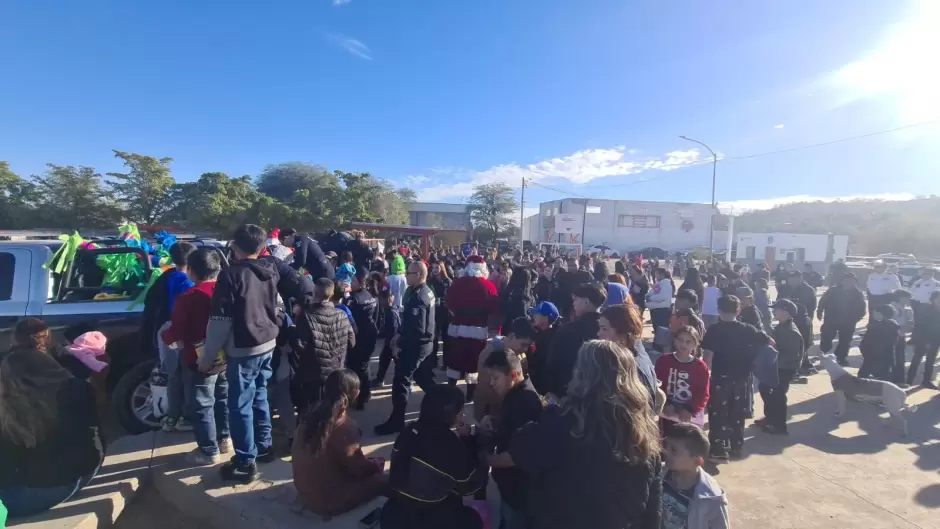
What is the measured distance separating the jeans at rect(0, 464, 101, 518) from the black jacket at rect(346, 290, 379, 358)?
2.67 meters

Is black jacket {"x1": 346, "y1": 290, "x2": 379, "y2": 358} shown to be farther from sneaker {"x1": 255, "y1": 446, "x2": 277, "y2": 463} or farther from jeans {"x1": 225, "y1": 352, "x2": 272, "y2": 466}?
jeans {"x1": 225, "y1": 352, "x2": 272, "y2": 466}

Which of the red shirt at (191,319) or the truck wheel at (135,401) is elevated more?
the red shirt at (191,319)

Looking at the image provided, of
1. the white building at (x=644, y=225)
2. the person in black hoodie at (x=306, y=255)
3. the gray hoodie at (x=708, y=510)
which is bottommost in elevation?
the gray hoodie at (x=708, y=510)

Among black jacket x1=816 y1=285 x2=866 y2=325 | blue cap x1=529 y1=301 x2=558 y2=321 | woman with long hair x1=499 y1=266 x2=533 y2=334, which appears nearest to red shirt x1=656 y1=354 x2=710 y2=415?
blue cap x1=529 y1=301 x2=558 y2=321

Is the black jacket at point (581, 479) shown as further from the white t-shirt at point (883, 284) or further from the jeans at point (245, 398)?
the white t-shirt at point (883, 284)

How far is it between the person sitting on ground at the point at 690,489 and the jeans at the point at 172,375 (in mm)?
3921

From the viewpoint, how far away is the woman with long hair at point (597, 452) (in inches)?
75.2

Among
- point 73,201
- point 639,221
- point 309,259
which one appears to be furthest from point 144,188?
point 639,221

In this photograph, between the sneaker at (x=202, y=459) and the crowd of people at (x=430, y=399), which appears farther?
the sneaker at (x=202, y=459)

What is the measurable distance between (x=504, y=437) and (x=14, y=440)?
3.09 m

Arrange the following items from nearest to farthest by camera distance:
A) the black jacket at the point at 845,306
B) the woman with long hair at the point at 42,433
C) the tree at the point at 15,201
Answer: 1. the woman with long hair at the point at 42,433
2. the black jacket at the point at 845,306
3. the tree at the point at 15,201

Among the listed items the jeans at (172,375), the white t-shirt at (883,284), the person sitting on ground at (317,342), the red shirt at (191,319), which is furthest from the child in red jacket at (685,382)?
the white t-shirt at (883,284)

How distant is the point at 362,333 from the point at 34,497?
119 inches

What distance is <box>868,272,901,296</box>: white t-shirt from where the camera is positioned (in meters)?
9.09
